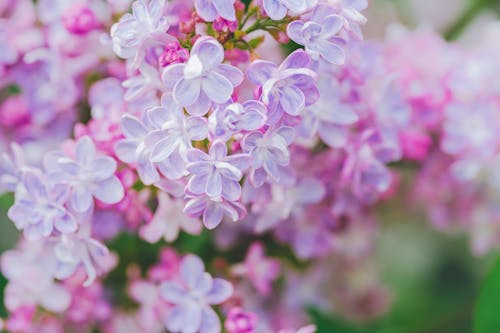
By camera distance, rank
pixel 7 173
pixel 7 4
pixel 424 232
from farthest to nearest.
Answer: pixel 424 232 → pixel 7 4 → pixel 7 173

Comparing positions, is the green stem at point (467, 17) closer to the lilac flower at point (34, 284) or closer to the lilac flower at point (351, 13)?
the lilac flower at point (351, 13)

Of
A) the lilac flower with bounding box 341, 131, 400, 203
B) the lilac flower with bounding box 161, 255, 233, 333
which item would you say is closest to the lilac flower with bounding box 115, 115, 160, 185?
the lilac flower with bounding box 161, 255, 233, 333

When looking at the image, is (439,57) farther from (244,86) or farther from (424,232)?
(424,232)

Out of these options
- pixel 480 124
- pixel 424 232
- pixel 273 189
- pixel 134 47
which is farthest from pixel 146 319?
pixel 424 232

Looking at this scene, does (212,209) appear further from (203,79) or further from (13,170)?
(13,170)

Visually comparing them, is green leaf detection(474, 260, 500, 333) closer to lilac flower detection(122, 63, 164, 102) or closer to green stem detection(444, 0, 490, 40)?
lilac flower detection(122, 63, 164, 102)

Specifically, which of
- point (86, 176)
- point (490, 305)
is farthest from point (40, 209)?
point (490, 305)

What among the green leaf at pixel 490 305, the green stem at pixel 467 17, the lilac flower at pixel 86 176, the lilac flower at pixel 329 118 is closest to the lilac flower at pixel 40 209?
the lilac flower at pixel 86 176
